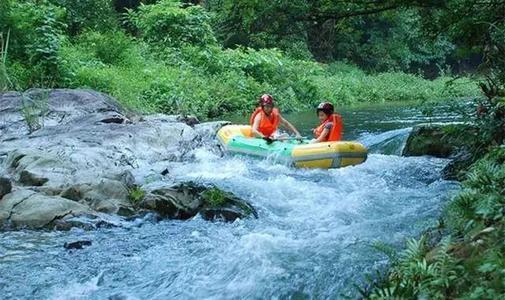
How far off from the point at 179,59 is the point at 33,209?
14.6 m

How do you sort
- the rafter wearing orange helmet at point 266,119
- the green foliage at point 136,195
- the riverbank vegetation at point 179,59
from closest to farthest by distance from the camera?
the green foliage at point 136,195 < the rafter wearing orange helmet at point 266,119 < the riverbank vegetation at point 179,59

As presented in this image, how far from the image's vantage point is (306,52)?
28.0 m

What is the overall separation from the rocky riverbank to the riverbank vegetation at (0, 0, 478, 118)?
141 cm

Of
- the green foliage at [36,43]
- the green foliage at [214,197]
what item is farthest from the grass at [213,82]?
the green foliage at [214,197]

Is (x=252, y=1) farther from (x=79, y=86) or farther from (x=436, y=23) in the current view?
(x=79, y=86)

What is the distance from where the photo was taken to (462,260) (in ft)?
10.5

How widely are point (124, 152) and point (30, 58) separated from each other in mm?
6384

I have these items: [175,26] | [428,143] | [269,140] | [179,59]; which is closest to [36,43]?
[179,59]

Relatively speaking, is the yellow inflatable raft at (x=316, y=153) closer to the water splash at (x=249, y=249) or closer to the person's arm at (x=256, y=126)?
the person's arm at (x=256, y=126)

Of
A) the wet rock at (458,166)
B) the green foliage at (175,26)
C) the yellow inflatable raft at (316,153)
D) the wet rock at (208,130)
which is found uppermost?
the green foliage at (175,26)

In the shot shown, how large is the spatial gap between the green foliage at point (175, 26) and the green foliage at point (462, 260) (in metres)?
18.2

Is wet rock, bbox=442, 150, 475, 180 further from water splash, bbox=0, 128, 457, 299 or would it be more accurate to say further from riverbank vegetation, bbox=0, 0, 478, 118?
riverbank vegetation, bbox=0, 0, 478, 118

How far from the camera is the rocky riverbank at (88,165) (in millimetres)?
6363

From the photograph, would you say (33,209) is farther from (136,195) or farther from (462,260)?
(462,260)
